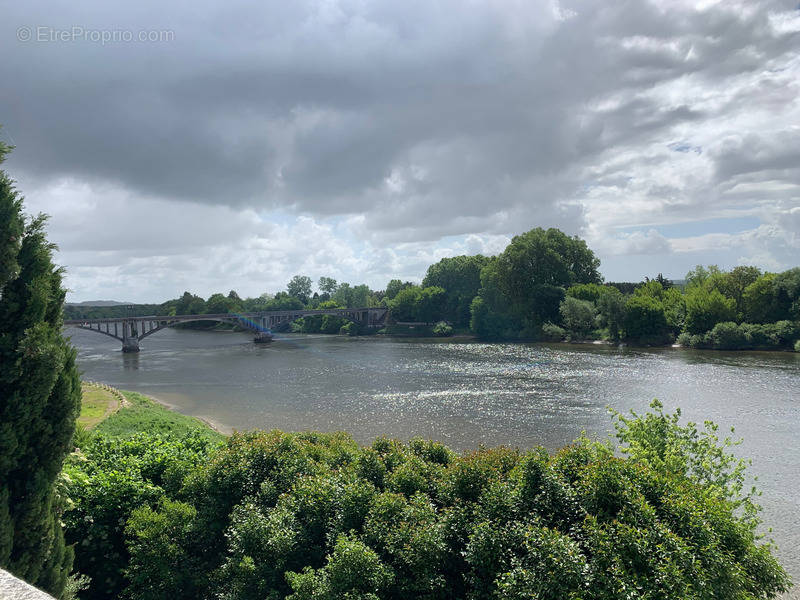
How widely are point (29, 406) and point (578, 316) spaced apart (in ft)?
269

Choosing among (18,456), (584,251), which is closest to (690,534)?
(18,456)

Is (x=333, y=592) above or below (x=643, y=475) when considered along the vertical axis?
below

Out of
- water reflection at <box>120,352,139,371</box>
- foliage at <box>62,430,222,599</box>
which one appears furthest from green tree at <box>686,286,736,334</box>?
water reflection at <box>120,352,139,371</box>

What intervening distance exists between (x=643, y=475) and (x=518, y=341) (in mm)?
82019

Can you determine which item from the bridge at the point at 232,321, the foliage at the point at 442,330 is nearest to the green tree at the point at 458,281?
the foliage at the point at 442,330

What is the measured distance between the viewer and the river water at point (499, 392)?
29661 mm

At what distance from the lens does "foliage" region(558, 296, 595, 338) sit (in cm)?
8275

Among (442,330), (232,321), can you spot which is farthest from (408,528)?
(232,321)

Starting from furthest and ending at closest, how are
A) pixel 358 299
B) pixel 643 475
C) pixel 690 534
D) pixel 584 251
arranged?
pixel 358 299 → pixel 584 251 → pixel 643 475 → pixel 690 534

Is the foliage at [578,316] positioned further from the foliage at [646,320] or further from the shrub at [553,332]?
the foliage at [646,320]

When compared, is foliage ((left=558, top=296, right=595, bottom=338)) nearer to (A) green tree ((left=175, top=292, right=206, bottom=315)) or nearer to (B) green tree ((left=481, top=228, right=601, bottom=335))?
(B) green tree ((left=481, top=228, right=601, bottom=335))

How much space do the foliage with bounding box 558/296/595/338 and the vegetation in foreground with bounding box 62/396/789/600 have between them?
71385mm

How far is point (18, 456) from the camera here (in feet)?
30.7

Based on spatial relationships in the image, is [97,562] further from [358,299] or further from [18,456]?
[358,299]
